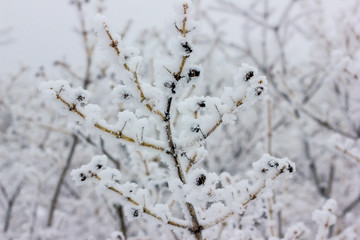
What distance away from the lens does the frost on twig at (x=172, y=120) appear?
35.7 inches

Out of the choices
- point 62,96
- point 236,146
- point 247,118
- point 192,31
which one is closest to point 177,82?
point 192,31

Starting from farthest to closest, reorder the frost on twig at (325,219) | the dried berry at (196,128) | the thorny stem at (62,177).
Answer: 1. the thorny stem at (62,177)
2. the frost on twig at (325,219)
3. the dried berry at (196,128)

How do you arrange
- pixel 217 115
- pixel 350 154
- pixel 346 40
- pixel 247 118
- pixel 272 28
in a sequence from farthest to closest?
pixel 247 118, pixel 272 28, pixel 346 40, pixel 350 154, pixel 217 115

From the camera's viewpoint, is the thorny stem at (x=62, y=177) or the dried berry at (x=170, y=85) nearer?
the dried berry at (x=170, y=85)

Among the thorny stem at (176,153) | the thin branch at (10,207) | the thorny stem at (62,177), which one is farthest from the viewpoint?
the thin branch at (10,207)

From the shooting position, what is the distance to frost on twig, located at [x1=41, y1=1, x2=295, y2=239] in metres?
0.91

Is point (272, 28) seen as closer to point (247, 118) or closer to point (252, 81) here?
point (252, 81)

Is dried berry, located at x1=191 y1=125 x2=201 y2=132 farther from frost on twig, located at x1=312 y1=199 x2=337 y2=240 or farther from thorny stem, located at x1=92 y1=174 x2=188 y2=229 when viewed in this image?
frost on twig, located at x1=312 y1=199 x2=337 y2=240

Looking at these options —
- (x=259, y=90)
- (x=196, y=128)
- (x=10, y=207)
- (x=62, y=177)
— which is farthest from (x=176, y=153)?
(x=10, y=207)

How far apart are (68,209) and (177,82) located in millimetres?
8089

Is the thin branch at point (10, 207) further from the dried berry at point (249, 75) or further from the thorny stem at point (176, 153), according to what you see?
the dried berry at point (249, 75)

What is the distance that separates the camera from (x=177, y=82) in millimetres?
910

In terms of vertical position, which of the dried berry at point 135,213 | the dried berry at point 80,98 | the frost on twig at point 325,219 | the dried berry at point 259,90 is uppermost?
the dried berry at point 80,98

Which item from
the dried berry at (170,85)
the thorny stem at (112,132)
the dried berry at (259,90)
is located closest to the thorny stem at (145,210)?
the thorny stem at (112,132)
